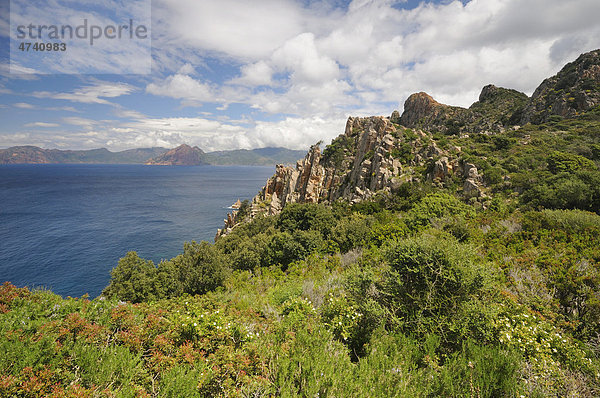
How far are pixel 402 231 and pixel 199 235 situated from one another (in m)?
47.2

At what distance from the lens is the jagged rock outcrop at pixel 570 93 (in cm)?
4869

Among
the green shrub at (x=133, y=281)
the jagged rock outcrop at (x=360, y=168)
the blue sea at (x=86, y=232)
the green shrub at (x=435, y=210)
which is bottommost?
the blue sea at (x=86, y=232)

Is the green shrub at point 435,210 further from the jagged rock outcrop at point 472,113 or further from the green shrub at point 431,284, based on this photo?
the jagged rock outcrop at point 472,113

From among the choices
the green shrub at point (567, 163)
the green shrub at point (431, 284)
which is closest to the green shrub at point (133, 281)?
the green shrub at point (431, 284)

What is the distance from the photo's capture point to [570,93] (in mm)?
51844

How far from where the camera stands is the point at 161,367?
4.50m

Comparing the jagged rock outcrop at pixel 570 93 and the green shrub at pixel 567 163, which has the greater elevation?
the jagged rock outcrop at pixel 570 93

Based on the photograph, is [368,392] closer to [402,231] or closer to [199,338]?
[199,338]

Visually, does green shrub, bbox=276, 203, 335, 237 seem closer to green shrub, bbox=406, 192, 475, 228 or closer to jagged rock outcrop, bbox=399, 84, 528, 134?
green shrub, bbox=406, 192, 475, 228

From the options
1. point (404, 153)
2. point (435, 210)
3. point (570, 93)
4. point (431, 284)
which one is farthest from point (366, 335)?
point (570, 93)

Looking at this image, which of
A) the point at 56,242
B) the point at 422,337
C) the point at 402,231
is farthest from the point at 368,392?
→ the point at 56,242

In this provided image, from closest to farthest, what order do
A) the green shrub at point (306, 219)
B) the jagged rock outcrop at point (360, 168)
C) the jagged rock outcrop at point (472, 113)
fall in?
1. the green shrub at point (306, 219)
2. the jagged rock outcrop at point (360, 168)
3. the jagged rock outcrop at point (472, 113)

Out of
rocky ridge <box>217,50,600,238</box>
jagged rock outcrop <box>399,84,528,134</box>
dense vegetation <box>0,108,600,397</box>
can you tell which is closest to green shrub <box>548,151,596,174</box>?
rocky ridge <box>217,50,600,238</box>

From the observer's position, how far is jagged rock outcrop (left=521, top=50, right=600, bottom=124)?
48.7 metres
